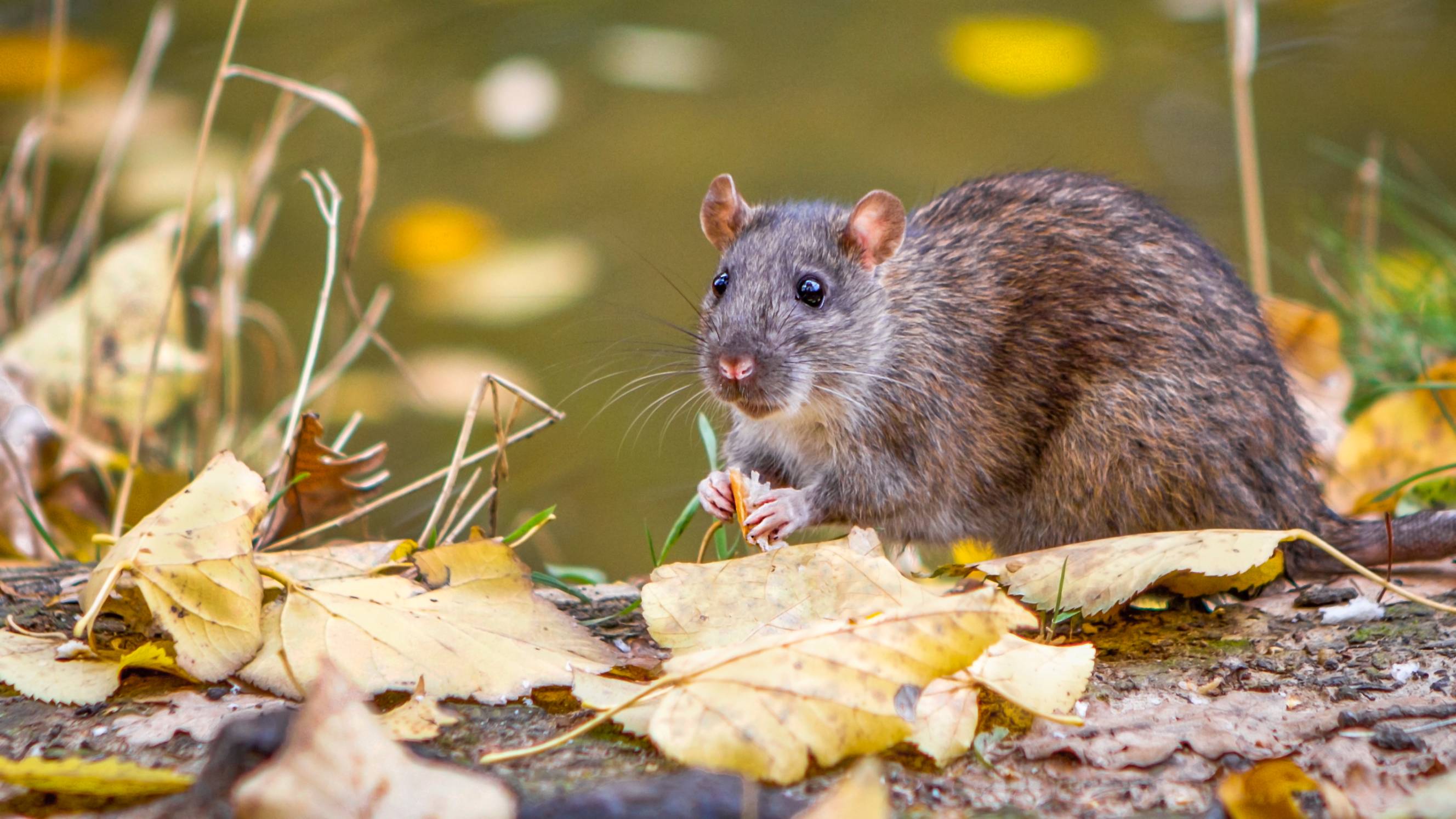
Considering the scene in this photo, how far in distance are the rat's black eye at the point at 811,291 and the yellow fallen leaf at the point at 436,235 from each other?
401 cm

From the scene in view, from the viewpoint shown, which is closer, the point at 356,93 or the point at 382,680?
the point at 382,680

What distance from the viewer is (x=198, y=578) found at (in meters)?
2.24

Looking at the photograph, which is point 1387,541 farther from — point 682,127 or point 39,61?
point 39,61

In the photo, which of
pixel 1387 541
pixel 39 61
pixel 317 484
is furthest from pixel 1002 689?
pixel 39 61

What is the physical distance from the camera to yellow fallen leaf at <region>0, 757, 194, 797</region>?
5.72 feet

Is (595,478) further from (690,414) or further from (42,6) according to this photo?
(42,6)

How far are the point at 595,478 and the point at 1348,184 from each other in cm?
495

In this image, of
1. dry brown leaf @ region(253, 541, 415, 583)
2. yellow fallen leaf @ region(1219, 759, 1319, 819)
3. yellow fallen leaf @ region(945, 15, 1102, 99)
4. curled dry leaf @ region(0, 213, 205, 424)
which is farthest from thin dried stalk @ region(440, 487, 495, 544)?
yellow fallen leaf @ region(945, 15, 1102, 99)

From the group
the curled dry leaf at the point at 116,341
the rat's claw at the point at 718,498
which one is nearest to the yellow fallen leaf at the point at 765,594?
the rat's claw at the point at 718,498

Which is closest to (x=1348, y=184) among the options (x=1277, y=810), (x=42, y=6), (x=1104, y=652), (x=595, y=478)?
(x=595, y=478)

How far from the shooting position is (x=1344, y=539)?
128 inches

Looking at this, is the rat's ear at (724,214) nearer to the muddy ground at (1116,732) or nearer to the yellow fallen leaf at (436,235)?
the muddy ground at (1116,732)

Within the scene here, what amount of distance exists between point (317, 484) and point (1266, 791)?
2.32 metres

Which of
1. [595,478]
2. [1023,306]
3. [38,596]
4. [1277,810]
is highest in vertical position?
[1023,306]
